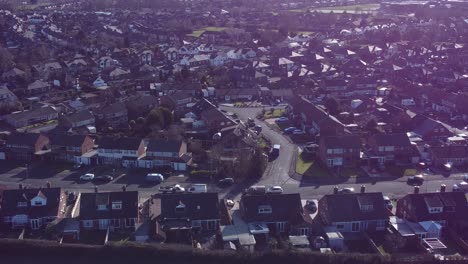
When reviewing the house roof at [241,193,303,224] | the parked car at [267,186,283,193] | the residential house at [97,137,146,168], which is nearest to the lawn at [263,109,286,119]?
the residential house at [97,137,146,168]

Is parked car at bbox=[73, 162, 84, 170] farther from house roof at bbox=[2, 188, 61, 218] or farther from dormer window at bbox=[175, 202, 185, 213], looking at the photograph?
dormer window at bbox=[175, 202, 185, 213]

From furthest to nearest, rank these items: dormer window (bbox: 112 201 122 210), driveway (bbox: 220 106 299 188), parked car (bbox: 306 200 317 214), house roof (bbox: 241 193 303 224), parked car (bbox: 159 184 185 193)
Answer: driveway (bbox: 220 106 299 188) < parked car (bbox: 159 184 185 193) < parked car (bbox: 306 200 317 214) < dormer window (bbox: 112 201 122 210) < house roof (bbox: 241 193 303 224)

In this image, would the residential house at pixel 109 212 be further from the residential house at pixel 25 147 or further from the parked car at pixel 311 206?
the residential house at pixel 25 147

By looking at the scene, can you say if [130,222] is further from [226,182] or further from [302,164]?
[302,164]

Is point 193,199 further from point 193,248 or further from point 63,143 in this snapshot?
point 63,143

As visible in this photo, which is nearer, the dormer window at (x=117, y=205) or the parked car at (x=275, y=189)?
the dormer window at (x=117, y=205)

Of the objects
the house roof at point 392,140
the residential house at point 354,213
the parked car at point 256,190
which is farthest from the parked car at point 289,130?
the residential house at point 354,213
